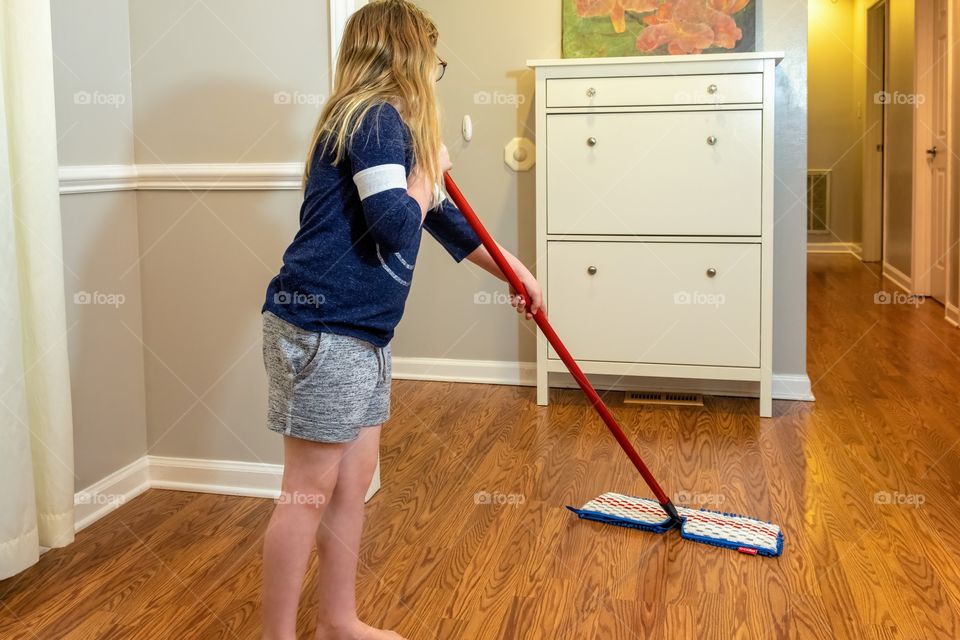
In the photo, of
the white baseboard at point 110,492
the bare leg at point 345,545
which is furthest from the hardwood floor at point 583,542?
the bare leg at point 345,545

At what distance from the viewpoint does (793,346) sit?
Answer: 3504 mm

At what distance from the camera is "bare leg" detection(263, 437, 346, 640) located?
1.54 m

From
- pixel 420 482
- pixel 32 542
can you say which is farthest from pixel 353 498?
pixel 420 482

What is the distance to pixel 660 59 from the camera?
3182mm

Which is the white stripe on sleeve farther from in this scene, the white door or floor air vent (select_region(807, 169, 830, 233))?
floor air vent (select_region(807, 169, 830, 233))

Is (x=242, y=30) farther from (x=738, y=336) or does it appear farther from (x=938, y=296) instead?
(x=938, y=296)

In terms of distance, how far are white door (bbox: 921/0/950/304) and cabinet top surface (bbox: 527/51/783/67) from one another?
7.92 ft

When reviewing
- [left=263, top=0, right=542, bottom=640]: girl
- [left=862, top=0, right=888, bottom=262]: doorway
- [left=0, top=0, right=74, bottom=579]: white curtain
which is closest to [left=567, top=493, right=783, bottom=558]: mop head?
[left=263, top=0, right=542, bottom=640]: girl

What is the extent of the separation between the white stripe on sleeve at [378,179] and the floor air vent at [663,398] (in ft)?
7.21

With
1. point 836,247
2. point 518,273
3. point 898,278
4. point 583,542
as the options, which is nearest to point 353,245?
point 518,273

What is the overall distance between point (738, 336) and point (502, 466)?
100 cm

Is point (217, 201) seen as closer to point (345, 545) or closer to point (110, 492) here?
point (110, 492)

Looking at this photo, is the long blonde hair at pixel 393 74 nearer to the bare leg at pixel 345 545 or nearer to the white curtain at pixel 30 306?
the bare leg at pixel 345 545

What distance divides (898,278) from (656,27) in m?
3.46
